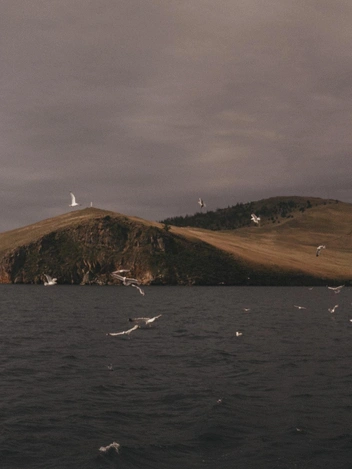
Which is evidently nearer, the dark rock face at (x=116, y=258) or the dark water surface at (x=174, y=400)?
the dark water surface at (x=174, y=400)

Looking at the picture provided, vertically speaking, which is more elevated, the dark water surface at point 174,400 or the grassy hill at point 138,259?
the grassy hill at point 138,259

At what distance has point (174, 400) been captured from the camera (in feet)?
79.9

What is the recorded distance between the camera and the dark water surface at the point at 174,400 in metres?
17.9

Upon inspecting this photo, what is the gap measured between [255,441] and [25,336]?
28.8 meters

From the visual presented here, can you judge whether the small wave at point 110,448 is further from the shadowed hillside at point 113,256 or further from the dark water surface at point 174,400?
the shadowed hillside at point 113,256

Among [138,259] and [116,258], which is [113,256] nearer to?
[116,258]

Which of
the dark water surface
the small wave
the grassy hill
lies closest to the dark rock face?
the grassy hill

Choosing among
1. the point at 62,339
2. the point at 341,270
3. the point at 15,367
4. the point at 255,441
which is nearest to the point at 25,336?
the point at 62,339

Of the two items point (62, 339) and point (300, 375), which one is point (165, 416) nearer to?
point (300, 375)

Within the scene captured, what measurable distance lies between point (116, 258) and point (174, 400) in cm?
15164

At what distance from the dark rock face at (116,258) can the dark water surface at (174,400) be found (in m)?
122

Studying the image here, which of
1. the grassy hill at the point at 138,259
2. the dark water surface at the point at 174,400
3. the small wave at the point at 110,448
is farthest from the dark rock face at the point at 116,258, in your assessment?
the small wave at the point at 110,448

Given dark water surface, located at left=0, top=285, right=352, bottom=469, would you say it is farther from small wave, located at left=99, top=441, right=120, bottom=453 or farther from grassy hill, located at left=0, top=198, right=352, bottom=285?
grassy hill, located at left=0, top=198, right=352, bottom=285

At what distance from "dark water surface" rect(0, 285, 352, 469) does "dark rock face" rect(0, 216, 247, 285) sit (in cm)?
12224
